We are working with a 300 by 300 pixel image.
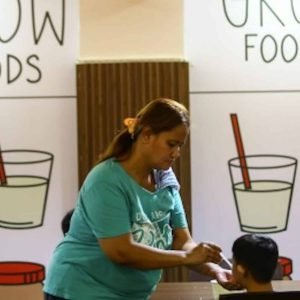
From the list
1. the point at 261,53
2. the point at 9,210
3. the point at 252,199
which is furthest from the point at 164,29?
the point at 9,210

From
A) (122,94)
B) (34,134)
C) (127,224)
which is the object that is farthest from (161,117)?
(34,134)

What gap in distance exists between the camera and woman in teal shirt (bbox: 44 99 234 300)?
1417mm

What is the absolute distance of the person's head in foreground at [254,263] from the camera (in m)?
1.71

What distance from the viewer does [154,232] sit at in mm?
1516

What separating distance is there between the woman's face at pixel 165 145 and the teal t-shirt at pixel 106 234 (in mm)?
87

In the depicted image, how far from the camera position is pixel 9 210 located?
298 centimetres

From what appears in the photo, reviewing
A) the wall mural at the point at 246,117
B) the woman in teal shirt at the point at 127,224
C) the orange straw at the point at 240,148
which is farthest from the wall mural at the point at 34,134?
the woman in teal shirt at the point at 127,224

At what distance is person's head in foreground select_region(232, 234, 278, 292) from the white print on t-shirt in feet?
0.91

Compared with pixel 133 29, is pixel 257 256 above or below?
below

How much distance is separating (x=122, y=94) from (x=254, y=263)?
134 cm

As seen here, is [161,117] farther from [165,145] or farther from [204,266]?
[204,266]

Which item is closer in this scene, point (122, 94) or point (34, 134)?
point (122, 94)

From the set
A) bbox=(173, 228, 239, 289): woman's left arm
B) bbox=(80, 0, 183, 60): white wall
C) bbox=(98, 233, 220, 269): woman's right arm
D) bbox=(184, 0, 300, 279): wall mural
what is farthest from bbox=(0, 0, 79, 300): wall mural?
bbox=(98, 233, 220, 269): woman's right arm

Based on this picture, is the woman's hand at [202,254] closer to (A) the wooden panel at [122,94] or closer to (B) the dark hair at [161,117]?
(B) the dark hair at [161,117]
